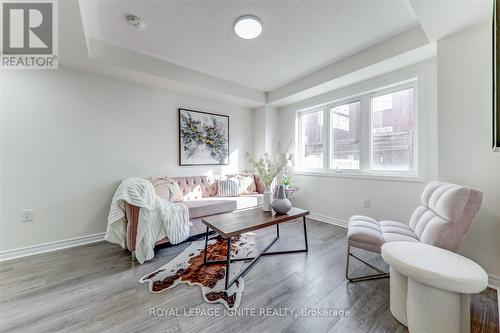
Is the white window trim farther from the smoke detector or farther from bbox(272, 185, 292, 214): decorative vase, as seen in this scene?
the smoke detector

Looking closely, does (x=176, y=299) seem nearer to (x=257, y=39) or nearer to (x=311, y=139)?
(x=257, y=39)

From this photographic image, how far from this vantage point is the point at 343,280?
1.79m

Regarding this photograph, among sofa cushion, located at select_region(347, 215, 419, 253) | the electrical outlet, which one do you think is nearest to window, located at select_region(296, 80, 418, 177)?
sofa cushion, located at select_region(347, 215, 419, 253)

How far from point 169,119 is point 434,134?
3.79m

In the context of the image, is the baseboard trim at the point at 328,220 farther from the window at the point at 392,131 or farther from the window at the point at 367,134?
the window at the point at 392,131

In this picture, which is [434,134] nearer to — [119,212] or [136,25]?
[136,25]

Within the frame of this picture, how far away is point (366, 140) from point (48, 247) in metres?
4.57

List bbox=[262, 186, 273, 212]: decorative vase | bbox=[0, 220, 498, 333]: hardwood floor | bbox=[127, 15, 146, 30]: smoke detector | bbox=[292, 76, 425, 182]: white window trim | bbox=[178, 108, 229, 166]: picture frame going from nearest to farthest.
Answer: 1. bbox=[0, 220, 498, 333]: hardwood floor
2. bbox=[127, 15, 146, 30]: smoke detector
3. bbox=[262, 186, 273, 212]: decorative vase
4. bbox=[292, 76, 425, 182]: white window trim
5. bbox=[178, 108, 229, 166]: picture frame

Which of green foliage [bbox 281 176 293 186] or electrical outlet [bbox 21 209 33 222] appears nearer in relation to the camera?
electrical outlet [bbox 21 209 33 222]

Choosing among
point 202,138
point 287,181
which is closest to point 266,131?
point 287,181

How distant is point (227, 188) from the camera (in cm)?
361

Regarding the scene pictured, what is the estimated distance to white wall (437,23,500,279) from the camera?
1.70 m

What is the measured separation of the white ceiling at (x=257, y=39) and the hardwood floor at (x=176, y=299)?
253cm

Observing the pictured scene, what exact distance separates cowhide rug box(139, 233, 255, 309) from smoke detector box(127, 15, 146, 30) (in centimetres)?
Answer: 258
